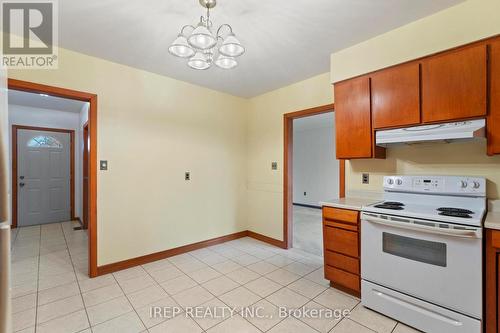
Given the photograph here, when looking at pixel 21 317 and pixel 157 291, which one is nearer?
pixel 21 317

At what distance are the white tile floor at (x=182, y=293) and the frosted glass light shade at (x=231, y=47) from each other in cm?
219

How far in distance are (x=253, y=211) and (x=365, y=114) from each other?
8.26ft

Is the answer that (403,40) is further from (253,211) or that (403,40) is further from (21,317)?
(21,317)

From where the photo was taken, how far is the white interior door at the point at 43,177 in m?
4.80

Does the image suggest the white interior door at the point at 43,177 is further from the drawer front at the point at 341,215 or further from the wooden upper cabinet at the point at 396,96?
the wooden upper cabinet at the point at 396,96

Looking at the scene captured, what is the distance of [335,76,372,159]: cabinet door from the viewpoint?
2375 millimetres

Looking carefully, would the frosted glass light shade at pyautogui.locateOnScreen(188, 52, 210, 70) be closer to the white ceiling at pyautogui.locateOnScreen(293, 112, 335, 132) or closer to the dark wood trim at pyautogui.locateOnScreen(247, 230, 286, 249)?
the dark wood trim at pyautogui.locateOnScreen(247, 230, 286, 249)

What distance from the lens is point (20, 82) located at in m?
2.31

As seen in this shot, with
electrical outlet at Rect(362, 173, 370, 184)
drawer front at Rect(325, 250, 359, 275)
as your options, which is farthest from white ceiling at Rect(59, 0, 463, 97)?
drawer front at Rect(325, 250, 359, 275)

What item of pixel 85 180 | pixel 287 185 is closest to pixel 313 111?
pixel 287 185

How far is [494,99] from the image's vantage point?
67.5 inches

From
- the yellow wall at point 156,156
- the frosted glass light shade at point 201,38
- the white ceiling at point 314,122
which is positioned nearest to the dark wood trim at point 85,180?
the yellow wall at point 156,156

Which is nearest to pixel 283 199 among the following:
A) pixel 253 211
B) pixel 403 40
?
pixel 253 211

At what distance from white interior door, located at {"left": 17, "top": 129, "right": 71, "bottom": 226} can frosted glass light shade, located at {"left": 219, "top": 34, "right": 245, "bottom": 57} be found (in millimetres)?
5217
